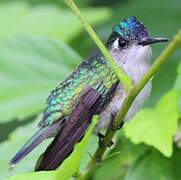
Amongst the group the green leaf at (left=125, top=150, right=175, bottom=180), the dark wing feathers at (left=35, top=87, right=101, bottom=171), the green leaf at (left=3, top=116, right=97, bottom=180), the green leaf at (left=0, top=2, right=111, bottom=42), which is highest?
the green leaf at (left=0, top=2, right=111, bottom=42)

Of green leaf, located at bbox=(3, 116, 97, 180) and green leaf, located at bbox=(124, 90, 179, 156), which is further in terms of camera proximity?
green leaf, located at bbox=(124, 90, 179, 156)

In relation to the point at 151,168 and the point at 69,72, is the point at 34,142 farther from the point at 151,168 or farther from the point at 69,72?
the point at 69,72

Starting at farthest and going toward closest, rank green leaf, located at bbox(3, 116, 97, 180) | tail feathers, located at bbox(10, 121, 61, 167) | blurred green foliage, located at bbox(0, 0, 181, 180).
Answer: blurred green foliage, located at bbox(0, 0, 181, 180) → tail feathers, located at bbox(10, 121, 61, 167) → green leaf, located at bbox(3, 116, 97, 180)

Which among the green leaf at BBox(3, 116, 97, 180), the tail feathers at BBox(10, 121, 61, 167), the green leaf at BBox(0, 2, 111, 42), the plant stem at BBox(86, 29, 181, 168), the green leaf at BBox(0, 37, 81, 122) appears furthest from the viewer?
the green leaf at BBox(0, 2, 111, 42)

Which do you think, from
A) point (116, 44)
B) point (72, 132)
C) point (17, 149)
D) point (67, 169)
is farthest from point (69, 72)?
point (67, 169)

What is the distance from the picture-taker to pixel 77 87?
97.5 inches

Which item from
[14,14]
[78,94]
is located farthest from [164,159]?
[14,14]

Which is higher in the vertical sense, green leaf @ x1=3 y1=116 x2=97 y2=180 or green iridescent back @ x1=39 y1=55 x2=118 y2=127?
green leaf @ x1=3 y1=116 x2=97 y2=180

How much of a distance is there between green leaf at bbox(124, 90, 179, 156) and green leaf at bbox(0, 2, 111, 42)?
1656 mm

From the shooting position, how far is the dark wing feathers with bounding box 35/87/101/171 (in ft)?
6.96

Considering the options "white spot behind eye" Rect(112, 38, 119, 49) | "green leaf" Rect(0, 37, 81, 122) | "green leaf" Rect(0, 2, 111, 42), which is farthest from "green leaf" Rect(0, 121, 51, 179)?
"green leaf" Rect(0, 2, 111, 42)

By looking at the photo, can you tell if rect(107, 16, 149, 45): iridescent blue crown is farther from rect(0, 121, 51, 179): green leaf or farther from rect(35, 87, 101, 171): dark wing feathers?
rect(0, 121, 51, 179): green leaf

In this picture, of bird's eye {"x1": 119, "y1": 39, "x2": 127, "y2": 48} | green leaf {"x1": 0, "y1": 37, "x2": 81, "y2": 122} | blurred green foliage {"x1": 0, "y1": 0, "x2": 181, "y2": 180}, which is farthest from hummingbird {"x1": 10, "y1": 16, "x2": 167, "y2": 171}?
green leaf {"x1": 0, "y1": 37, "x2": 81, "y2": 122}

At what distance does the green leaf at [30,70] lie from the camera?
9.37ft
